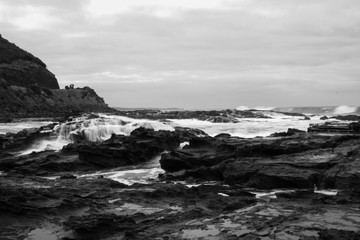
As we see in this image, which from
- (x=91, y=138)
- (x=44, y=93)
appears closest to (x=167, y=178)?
(x=91, y=138)

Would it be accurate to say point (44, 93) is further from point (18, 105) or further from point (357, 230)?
point (357, 230)

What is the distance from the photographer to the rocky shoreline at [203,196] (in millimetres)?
7156

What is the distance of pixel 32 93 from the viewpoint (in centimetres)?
5838

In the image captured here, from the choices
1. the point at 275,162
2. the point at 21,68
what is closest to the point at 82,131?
the point at 275,162

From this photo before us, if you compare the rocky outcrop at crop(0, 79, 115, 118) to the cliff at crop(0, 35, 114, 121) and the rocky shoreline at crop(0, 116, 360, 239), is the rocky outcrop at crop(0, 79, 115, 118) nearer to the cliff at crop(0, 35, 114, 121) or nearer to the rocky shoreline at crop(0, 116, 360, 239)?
the cliff at crop(0, 35, 114, 121)

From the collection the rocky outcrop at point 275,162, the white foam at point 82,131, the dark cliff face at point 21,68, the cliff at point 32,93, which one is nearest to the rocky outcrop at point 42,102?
the cliff at point 32,93

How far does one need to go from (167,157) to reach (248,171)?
14.1 feet

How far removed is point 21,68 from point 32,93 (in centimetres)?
1486

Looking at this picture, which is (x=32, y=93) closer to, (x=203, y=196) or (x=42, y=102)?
(x=42, y=102)

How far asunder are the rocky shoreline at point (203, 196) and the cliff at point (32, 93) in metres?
34.0

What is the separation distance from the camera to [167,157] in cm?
1597

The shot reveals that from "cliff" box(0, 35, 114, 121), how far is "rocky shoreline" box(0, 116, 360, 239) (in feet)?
112

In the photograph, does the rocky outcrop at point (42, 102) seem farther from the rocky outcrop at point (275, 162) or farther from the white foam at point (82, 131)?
the rocky outcrop at point (275, 162)

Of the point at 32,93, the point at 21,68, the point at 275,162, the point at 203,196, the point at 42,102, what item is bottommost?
the point at 203,196
